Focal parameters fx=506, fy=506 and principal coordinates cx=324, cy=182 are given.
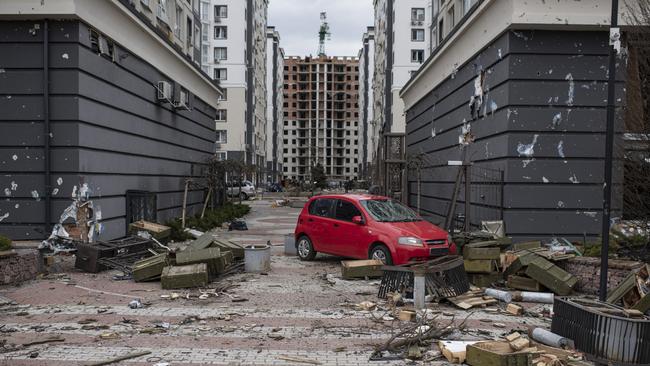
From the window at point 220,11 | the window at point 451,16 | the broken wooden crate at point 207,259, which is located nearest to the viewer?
the broken wooden crate at point 207,259

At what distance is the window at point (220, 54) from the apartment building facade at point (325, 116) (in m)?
64.4

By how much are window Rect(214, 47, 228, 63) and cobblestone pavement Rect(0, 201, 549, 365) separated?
5860 centimetres

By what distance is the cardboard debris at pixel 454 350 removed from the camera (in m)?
5.76

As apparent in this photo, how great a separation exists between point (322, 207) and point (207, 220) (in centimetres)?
978

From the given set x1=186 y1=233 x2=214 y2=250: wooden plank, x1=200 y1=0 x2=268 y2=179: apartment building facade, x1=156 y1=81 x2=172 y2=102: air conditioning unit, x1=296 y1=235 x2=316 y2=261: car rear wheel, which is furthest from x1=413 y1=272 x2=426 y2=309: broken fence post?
x1=200 y1=0 x2=268 y2=179: apartment building facade

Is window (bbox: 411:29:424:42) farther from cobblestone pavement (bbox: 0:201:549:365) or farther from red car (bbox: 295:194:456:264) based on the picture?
cobblestone pavement (bbox: 0:201:549:365)

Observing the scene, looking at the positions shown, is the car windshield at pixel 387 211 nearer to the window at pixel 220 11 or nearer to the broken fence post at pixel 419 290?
the broken fence post at pixel 419 290

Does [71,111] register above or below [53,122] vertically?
above

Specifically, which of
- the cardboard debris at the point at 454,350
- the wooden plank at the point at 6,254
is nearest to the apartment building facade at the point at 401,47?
the wooden plank at the point at 6,254

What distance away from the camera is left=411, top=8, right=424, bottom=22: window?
2420 inches

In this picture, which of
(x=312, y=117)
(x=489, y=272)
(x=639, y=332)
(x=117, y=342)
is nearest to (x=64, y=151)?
(x=117, y=342)

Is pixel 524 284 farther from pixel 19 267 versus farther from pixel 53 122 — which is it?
pixel 53 122

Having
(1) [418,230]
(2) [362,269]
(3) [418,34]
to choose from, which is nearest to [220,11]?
(3) [418,34]

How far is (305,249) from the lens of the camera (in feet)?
43.3
